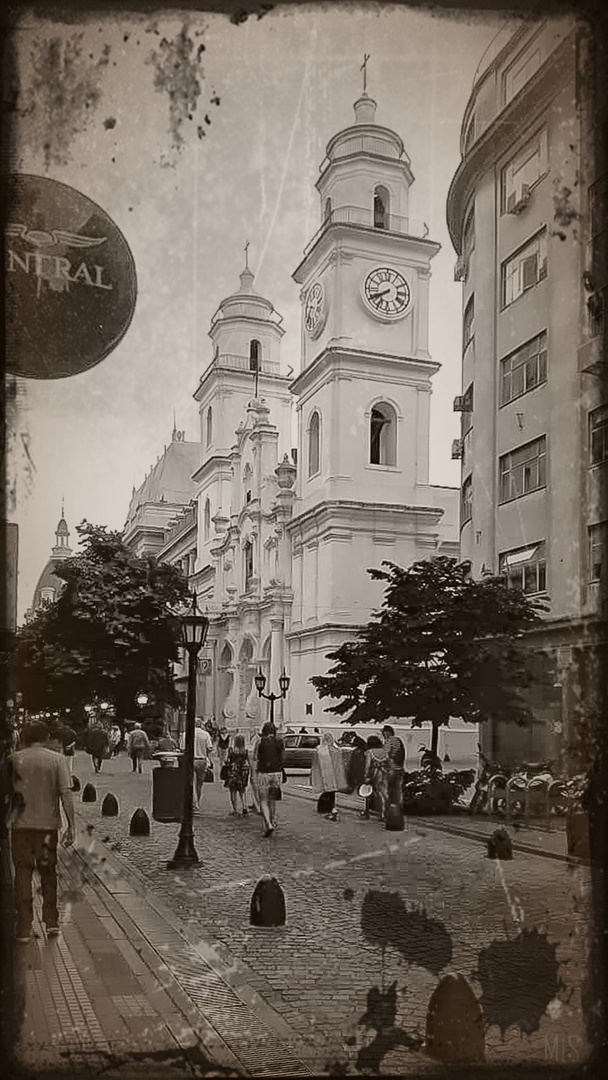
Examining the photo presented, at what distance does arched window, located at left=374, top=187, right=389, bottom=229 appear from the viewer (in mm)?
4332

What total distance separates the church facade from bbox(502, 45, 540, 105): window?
47cm

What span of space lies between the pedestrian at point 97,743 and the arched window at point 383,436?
1627 mm

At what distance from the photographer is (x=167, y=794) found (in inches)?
175

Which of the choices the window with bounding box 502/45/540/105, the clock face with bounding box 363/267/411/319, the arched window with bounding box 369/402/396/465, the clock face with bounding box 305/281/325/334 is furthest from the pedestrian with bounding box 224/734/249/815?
the window with bounding box 502/45/540/105

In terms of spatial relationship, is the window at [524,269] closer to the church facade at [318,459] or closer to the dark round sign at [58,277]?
the church facade at [318,459]

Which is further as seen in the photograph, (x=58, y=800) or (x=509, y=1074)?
(x=58, y=800)

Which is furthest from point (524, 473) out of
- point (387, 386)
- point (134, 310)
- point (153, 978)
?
point (153, 978)

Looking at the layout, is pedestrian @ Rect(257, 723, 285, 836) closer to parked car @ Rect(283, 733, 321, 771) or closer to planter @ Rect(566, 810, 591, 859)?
parked car @ Rect(283, 733, 321, 771)

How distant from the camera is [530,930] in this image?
4062 mm

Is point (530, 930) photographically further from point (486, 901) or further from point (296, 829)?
point (296, 829)

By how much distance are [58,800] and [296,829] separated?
102 cm

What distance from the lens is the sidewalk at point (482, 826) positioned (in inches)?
161

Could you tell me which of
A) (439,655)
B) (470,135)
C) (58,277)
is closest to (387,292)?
(470,135)

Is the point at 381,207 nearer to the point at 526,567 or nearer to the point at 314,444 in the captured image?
the point at 314,444
